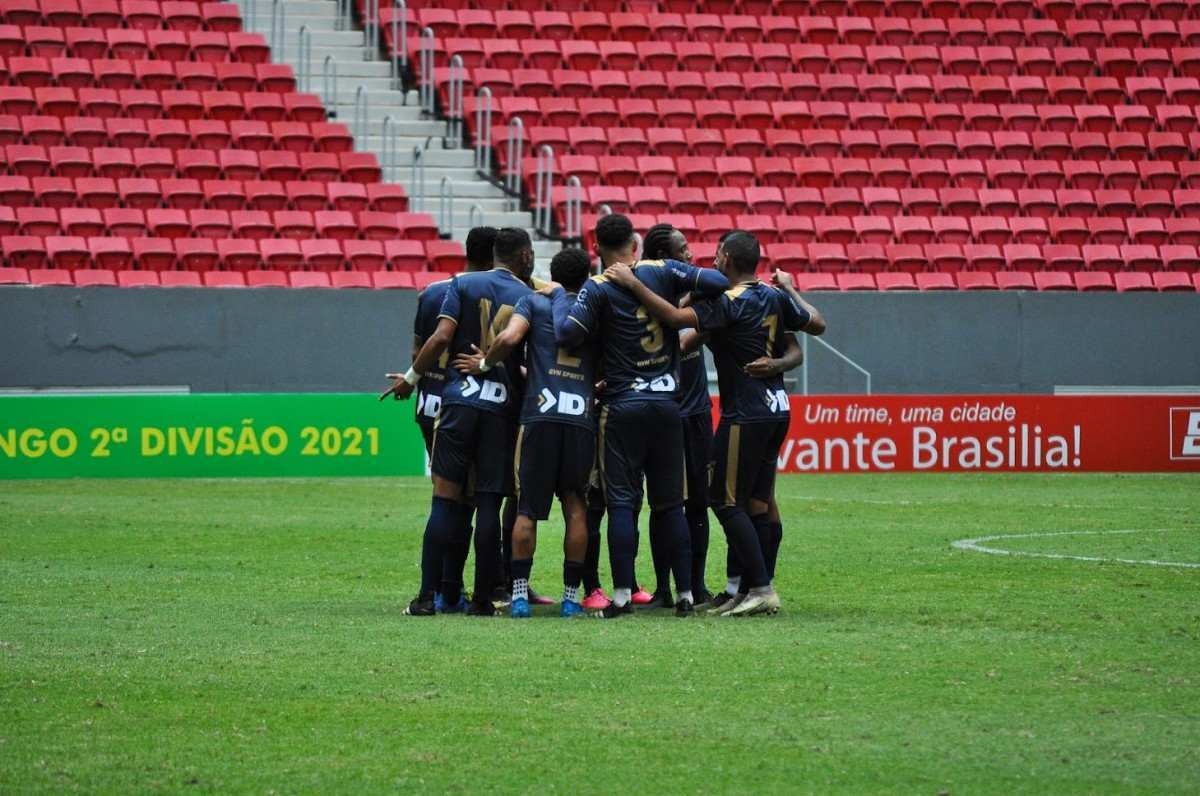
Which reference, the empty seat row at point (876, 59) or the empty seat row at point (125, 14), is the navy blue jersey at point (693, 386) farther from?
the empty seat row at point (125, 14)

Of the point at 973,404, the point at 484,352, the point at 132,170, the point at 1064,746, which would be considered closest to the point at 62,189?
the point at 132,170

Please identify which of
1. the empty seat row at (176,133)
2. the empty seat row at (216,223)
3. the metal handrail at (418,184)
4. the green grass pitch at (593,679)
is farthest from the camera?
the metal handrail at (418,184)

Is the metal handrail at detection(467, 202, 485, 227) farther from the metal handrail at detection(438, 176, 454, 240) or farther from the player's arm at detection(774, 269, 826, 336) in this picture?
the player's arm at detection(774, 269, 826, 336)

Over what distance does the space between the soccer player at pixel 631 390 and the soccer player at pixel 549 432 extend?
0.12m

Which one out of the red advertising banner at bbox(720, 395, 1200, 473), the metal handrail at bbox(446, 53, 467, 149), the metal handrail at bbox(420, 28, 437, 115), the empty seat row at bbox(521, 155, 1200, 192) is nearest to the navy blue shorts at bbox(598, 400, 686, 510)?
the red advertising banner at bbox(720, 395, 1200, 473)

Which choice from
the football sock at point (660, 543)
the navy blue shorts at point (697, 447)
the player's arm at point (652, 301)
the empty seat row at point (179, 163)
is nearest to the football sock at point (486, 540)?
the football sock at point (660, 543)

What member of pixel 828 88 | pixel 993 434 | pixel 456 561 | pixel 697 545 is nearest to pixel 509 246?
pixel 456 561

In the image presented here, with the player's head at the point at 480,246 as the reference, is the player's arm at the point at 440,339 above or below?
below

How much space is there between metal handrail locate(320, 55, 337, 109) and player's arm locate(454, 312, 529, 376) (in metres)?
18.4

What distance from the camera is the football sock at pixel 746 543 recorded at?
10.0 m

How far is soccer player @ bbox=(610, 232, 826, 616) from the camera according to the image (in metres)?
10.1

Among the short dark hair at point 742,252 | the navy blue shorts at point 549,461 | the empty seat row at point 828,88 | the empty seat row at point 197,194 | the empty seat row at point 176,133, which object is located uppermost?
the empty seat row at point 828,88

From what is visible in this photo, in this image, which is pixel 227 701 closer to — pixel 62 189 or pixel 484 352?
pixel 484 352

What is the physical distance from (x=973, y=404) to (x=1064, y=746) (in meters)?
17.4
